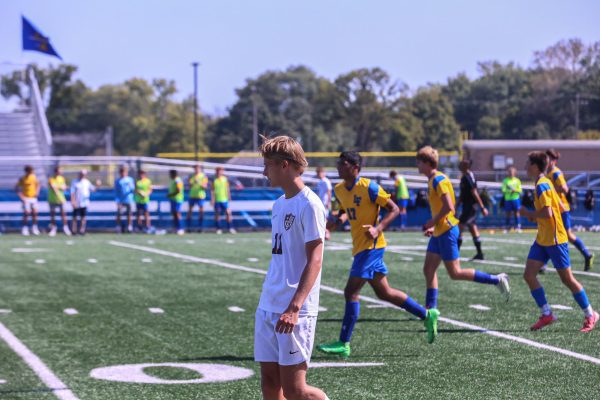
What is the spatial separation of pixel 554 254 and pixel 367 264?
6.58 ft

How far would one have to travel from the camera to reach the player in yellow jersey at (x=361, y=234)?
8.57 metres

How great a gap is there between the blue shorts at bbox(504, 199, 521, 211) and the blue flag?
1743 centimetres

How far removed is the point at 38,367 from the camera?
8133 mm

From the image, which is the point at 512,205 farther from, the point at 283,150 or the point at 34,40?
the point at 283,150

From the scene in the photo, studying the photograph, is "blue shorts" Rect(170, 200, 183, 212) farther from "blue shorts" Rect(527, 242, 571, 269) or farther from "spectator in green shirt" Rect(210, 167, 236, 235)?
"blue shorts" Rect(527, 242, 571, 269)

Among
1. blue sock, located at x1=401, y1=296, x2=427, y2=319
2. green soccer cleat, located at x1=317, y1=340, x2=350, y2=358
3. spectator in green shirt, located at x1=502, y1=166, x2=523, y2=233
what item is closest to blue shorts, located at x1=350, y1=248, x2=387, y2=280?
blue sock, located at x1=401, y1=296, x2=427, y2=319

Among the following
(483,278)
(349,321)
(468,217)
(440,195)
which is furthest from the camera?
(468,217)

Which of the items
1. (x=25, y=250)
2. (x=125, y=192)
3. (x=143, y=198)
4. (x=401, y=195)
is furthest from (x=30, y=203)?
(x=401, y=195)

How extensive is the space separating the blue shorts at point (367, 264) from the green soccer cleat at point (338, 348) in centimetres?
59

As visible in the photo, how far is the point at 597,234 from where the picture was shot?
87.8 feet

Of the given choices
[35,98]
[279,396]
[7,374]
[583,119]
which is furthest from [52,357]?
[583,119]

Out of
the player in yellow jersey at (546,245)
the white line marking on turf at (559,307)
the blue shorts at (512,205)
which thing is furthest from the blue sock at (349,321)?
the blue shorts at (512,205)

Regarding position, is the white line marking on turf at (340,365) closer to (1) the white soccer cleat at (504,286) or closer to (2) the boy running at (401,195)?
(1) the white soccer cleat at (504,286)

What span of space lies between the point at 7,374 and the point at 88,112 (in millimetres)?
109613
